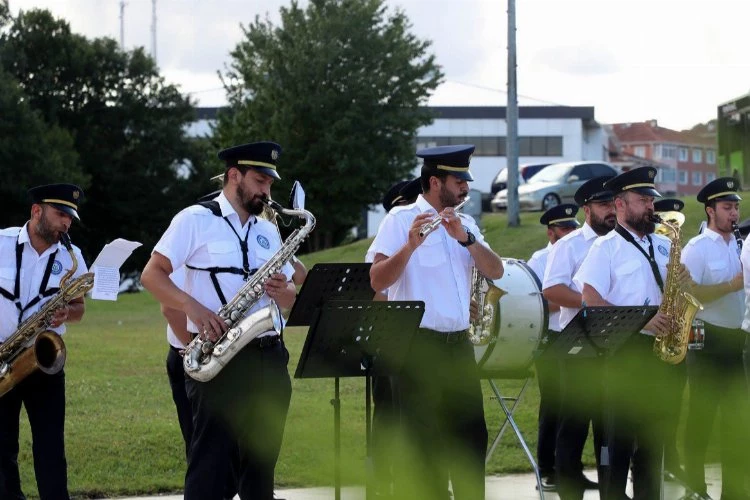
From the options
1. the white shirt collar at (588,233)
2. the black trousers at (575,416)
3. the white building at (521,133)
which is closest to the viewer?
the black trousers at (575,416)

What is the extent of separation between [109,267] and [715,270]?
179 inches

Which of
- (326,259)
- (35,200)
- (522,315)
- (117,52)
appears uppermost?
(117,52)

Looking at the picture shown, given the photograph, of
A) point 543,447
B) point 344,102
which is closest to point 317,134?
point 344,102

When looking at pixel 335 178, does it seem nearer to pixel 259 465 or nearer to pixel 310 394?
pixel 310 394

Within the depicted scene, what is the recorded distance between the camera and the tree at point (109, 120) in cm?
4903

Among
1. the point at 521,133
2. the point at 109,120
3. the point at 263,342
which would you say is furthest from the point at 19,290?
the point at 521,133

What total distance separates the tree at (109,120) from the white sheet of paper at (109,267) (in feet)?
135

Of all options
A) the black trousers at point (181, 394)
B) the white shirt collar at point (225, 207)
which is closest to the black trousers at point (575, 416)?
the black trousers at point (181, 394)

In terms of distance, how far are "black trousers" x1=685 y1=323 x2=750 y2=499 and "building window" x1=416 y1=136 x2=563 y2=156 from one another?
66.7 meters

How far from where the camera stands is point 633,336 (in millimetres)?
7906

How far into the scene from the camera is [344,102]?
149ft

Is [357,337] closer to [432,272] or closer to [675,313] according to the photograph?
[432,272]

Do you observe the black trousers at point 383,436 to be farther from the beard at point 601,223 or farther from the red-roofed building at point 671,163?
the red-roofed building at point 671,163

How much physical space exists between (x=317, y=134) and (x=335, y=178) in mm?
1705
